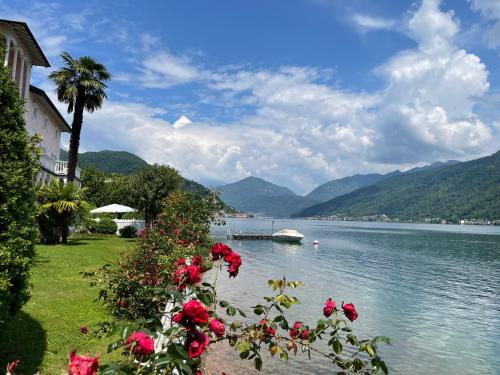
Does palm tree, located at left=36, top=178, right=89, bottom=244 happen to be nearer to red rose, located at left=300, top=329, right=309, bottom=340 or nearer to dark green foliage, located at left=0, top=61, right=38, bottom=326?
dark green foliage, located at left=0, top=61, right=38, bottom=326

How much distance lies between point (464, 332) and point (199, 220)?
50.7 ft

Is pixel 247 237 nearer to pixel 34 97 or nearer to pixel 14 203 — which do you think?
pixel 34 97

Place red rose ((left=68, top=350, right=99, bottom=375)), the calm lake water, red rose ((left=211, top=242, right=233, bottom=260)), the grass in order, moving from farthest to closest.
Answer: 1. the calm lake water
2. the grass
3. red rose ((left=211, top=242, right=233, bottom=260))
4. red rose ((left=68, top=350, right=99, bottom=375))

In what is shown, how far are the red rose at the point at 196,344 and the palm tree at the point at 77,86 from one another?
30.9 meters

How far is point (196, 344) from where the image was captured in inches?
115

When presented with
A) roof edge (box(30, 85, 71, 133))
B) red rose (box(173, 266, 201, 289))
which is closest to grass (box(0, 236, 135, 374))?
red rose (box(173, 266, 201, 289))

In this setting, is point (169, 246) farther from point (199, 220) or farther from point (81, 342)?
point (199, 220)

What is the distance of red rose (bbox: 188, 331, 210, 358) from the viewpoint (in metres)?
2.89

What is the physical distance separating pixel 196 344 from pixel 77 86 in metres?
31.9

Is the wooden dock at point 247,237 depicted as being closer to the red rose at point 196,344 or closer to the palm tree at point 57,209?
the palm tree at point 57,209

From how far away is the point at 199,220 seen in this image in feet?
85.7

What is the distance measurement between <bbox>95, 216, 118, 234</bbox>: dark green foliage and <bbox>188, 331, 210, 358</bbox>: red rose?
124ft

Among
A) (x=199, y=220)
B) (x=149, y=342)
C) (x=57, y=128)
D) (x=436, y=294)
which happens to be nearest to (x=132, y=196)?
(x=57, y=128)

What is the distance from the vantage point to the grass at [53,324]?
301 inches
